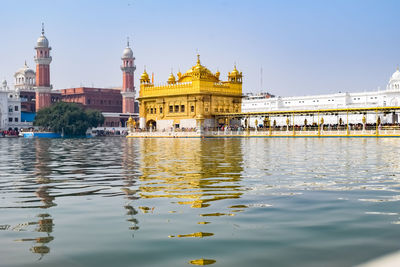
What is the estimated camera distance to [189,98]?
66.4 metres

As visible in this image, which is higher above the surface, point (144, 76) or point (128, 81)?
point (128, 81)

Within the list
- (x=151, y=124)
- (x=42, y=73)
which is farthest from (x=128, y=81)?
(x=151, y=124)

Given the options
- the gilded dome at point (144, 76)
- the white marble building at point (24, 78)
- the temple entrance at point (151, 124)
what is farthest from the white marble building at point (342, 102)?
the white marble building at point (24, 78)

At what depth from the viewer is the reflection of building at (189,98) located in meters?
65.5

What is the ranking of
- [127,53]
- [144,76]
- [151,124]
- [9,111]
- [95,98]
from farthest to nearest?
1. [127,53]
2. [95,98]
3. [9,111]
4. [151,124]
5. [144,76]

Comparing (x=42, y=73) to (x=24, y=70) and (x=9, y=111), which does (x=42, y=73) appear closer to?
(x=9, y=111)

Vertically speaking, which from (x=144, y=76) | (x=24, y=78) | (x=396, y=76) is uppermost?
(x=24, y=78)

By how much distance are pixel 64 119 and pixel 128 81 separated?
45668 millimetres

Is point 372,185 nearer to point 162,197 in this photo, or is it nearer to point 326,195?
point 326,195

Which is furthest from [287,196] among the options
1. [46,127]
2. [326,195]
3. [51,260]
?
[46,127]

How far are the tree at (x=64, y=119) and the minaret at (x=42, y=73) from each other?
2610 cm

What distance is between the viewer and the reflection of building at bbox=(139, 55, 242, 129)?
215 ft

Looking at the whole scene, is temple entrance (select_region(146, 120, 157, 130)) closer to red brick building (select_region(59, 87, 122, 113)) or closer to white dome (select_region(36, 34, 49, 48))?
red brick building (select_region(59, 87, 122, 113))

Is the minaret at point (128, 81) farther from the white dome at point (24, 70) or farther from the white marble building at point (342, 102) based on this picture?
the white marble building at point (342, 102)
